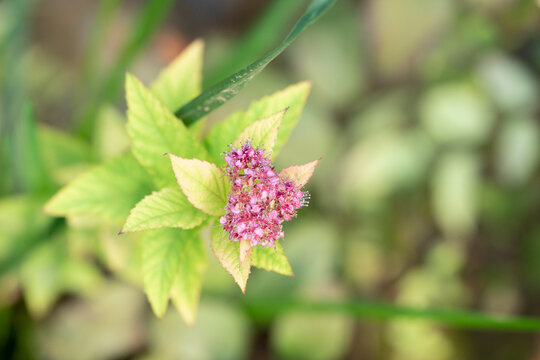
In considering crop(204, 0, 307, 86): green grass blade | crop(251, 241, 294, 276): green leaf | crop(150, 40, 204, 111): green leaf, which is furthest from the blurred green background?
crop(251, 241, 294, 276): green leaf

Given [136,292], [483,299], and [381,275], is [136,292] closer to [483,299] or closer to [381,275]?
[381,275]

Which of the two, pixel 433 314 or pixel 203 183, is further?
pixel 433 314

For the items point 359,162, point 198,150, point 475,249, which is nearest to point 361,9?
point 359,162

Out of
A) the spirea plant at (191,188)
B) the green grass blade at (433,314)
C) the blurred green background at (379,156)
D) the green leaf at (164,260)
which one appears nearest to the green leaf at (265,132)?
the spirea plant at (191,188)

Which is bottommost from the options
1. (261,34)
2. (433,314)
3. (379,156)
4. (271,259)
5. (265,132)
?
(433,314)

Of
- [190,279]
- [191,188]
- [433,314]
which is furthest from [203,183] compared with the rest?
[433,314]

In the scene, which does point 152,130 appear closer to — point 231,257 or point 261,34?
point 231,257

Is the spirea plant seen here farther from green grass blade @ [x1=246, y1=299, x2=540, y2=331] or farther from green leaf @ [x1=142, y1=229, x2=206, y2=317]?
green grass blade @ [x1=246, y1=299, x2=540, y2=331]
